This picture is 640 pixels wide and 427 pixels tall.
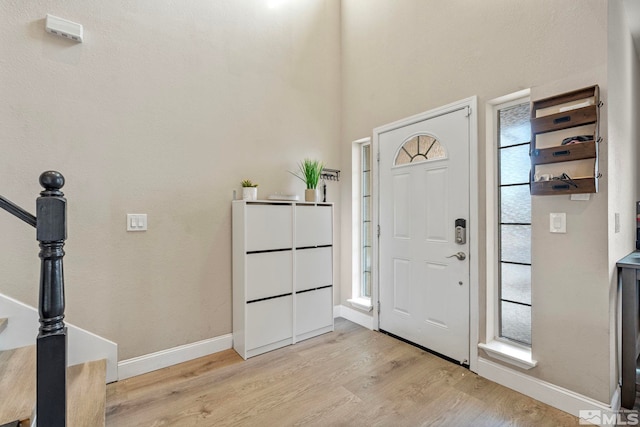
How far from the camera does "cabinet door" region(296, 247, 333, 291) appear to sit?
2916 mm

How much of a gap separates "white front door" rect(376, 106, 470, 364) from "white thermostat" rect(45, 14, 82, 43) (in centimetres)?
255

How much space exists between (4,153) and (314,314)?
2.64m

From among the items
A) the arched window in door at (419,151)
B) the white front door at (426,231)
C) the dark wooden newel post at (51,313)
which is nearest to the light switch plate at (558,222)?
Answer: the white front door at (426,231)

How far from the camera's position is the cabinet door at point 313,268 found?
115 inches

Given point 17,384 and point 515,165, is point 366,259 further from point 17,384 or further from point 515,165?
point 17,384

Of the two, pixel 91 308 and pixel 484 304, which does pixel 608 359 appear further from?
pixel 91 308

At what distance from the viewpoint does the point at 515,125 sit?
2.22 m

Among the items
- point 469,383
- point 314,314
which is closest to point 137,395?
point 314,314

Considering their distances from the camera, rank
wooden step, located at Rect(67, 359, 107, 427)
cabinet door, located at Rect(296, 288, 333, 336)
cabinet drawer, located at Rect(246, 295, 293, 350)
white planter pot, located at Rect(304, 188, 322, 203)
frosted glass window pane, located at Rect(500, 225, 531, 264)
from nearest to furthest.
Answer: wooden step, located at Rect(67, 359, 107, 427), frosted glass window pane, located at Rect(500, 225, 531, 264), cabinet drawer, located at Rect(246, 295, 293, 350), cabinet door, located at Rect(296, 288, 333, 336), white planter pot, located at Rect(304, 188, 322, 203)

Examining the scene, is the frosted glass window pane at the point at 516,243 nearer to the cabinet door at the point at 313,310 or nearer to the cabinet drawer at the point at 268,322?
the cabinet door at the point at 313,310

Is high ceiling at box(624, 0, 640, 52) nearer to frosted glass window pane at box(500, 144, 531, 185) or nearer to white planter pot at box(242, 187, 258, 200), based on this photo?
frosted glass window pane at box(500, 144, 531, 185)

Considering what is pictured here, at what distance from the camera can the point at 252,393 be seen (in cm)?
207

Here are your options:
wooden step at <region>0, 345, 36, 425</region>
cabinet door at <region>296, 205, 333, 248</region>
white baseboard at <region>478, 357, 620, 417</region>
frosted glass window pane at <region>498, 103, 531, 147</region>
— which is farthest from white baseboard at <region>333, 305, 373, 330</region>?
wooden step at <region>0, 345, 36, 425</region>

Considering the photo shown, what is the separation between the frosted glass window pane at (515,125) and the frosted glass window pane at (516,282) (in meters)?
0.92
